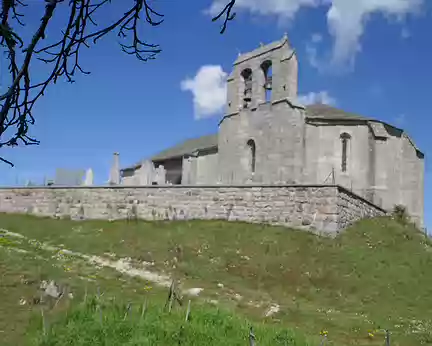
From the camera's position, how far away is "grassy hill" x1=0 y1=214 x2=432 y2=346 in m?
10.3

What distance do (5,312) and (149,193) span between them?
14.6 meters

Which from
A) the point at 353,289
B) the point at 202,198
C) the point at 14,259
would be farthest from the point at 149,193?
the point at 353,289

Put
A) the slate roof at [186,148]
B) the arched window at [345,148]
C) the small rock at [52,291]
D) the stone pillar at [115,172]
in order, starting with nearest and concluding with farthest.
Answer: the small rock at [52,291] < the stone pillar at [115,172] < the arched window at [345,148] < the slate roof at [186,148]

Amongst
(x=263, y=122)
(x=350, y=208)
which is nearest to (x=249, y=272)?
(x=350, y=208)

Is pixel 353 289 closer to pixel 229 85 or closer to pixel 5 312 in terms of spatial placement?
pixel 5 312

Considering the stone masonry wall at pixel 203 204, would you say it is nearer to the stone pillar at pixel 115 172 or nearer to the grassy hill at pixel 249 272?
the grassy hill at pixel 249 272

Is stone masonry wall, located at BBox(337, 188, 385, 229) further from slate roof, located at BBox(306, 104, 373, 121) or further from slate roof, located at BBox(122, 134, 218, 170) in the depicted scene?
slate roof, located at BBox(122, 134, 218, 170)

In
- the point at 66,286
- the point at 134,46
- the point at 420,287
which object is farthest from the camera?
the point at 420,287

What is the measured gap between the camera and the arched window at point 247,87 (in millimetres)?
32281

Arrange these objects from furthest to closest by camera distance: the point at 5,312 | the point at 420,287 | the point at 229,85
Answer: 1. the point at 229,85
2. the point at 420,287
3. the point at 5,312

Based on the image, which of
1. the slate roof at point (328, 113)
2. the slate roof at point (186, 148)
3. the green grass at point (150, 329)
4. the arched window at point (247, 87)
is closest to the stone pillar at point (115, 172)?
the slate roof at point (186, 148)

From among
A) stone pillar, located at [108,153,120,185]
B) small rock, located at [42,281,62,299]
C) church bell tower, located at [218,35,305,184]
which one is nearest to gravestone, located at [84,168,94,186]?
stone pillar, located at [108,153,120,185]

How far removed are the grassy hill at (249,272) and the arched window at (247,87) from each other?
13.0 m

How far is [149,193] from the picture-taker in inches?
948
